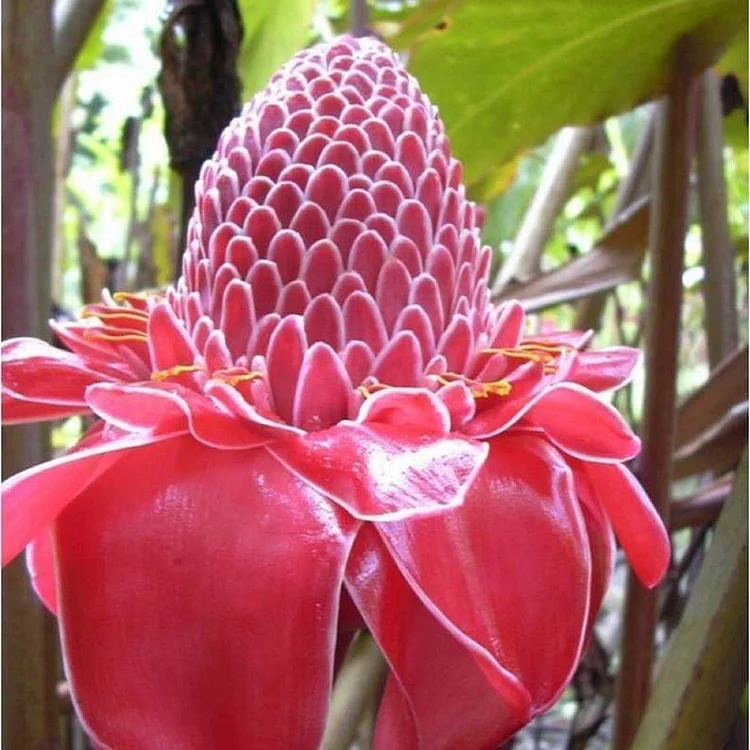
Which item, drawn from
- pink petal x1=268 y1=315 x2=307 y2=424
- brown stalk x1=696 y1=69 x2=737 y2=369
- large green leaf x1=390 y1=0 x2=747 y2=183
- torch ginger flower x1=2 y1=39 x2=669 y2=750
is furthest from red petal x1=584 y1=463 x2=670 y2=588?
brown stalk x1=696 y1=69 x2=737 y2=369

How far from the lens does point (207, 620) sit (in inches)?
9.7

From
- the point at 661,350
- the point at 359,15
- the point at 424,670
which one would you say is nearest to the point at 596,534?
the point at 424,670

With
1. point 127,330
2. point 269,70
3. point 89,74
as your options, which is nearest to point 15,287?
A: point 127,330

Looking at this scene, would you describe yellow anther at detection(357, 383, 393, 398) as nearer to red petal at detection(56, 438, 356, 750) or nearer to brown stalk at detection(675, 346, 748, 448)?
red petal at detection(56, 438, 356, 750)

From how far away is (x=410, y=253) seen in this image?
0.35 meters

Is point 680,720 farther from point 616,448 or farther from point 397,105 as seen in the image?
point 397,105

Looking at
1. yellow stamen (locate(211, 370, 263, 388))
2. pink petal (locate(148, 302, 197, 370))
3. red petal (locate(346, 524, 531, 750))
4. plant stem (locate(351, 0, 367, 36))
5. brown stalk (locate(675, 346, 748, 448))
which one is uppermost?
plant stem (locate(351, 0, 367, 36))

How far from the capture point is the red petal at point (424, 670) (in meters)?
0.26

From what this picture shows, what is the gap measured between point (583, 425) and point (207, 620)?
0.13m

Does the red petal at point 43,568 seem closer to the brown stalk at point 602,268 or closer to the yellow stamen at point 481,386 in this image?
the yellow stamen at point 481,386

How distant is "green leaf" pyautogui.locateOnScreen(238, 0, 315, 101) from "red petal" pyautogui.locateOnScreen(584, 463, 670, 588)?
454 millimetres

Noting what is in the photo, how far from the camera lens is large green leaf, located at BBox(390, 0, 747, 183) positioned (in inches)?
23.6

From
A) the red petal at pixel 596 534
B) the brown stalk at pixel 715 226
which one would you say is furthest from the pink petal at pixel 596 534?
the brown stalk at pixel 715 226

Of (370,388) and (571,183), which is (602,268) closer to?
(571,183)
